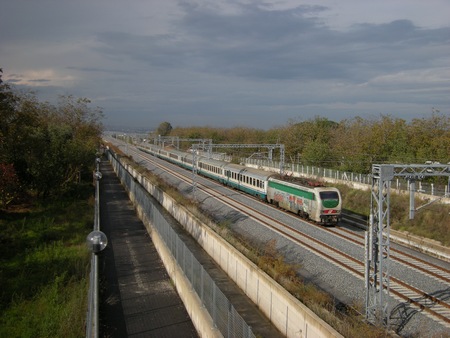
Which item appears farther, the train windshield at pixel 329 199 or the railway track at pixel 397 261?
the train windshield at pixel 329 199

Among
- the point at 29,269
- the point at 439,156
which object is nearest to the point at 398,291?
the point at 29,269

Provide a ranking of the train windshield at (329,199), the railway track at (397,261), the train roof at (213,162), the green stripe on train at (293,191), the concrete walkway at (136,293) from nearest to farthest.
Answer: the concrete walkway at (136,293)
the railway track at (397,261)
the train windshield at (329,199)
the green stripe on train at (293,191)
the train roof at (213,162)

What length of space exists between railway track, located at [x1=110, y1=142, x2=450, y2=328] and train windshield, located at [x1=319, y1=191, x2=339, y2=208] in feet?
4.80

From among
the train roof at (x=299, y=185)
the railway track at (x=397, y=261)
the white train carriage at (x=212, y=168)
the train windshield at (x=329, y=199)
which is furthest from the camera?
the white train carriage at (x=212, y=168)

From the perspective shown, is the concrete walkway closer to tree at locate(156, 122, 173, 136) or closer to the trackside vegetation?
the trackside vegetation

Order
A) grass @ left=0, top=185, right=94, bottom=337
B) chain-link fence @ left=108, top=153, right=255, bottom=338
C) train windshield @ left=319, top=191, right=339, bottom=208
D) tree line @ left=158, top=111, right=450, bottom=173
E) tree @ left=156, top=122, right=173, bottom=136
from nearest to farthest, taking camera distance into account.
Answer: chain-link fence @ left=108, top=153, right=255, bottom=338 → grass @ left=0, top=185, right=94, bottom=337 → train windshield @ left=319, top=191, right=339, bottom=208 → tree line @ left=158, top=111, right=450, bottom=173 → tree @ left=156, top=122, right=173, bottom=136

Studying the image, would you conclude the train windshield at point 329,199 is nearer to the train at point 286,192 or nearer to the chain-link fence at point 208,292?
the train at point 286,192

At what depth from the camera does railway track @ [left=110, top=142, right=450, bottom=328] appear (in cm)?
1421

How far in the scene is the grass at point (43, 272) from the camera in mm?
13852

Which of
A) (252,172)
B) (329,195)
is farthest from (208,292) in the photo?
(252,172)

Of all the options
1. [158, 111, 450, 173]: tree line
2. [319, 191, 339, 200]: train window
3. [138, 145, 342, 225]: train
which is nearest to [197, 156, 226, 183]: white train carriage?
[138, 145, 342, 225]: train

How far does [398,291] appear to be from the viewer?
15500 millimetres

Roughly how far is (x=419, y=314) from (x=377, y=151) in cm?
3446

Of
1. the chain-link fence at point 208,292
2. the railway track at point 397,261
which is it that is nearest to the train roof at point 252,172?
the railway track at point 397,261
